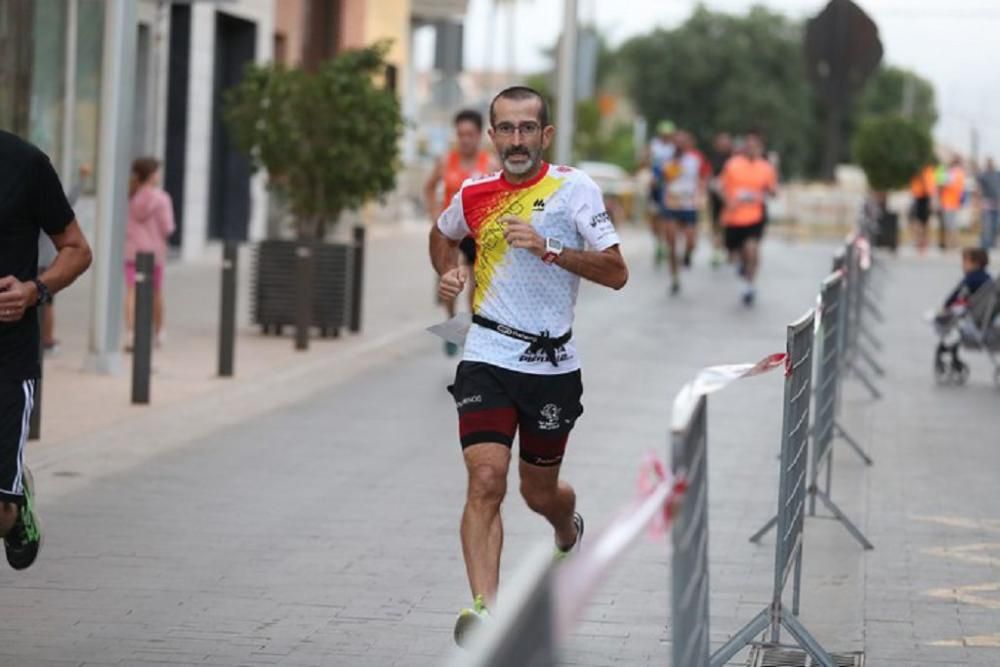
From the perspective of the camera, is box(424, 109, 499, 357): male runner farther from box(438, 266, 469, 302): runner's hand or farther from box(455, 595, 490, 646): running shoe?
box(455, 595, 490, 646): running shoe

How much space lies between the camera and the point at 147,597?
8.41 m

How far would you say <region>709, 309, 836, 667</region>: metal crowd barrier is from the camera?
718 centimetres

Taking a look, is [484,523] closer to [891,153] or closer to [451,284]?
[451,284]

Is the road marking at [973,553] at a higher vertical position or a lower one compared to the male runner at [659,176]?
lower

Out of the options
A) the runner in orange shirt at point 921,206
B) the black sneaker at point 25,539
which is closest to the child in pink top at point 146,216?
the black sneaker at point 25,539

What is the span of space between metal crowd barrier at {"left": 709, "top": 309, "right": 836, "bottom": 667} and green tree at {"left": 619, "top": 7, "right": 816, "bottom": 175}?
80.8m

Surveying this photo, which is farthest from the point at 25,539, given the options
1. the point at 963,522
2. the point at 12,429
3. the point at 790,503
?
the point at 963,522

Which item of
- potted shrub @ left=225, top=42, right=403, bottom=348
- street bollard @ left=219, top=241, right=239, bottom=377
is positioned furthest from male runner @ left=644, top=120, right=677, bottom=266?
street bollard @ left=219, top=241, right=239, bottom=377

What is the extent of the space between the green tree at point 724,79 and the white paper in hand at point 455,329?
266ft

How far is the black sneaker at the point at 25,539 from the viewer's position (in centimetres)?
780

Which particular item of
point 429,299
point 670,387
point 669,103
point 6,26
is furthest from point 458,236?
point 669,103

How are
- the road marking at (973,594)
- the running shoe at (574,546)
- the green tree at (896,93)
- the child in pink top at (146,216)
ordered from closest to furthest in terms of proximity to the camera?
1. the running shoe at (574,546)
2. the road marking at (973,594)
3. the child in pink top at (146,216)
4. the green tree at (896,93)

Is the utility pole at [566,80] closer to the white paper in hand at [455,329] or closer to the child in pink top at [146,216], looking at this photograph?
the child in pink top at [146,216]

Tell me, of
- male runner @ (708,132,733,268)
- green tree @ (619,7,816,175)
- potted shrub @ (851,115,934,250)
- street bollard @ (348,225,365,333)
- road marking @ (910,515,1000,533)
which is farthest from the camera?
green tree @ (619,7,816,175)
